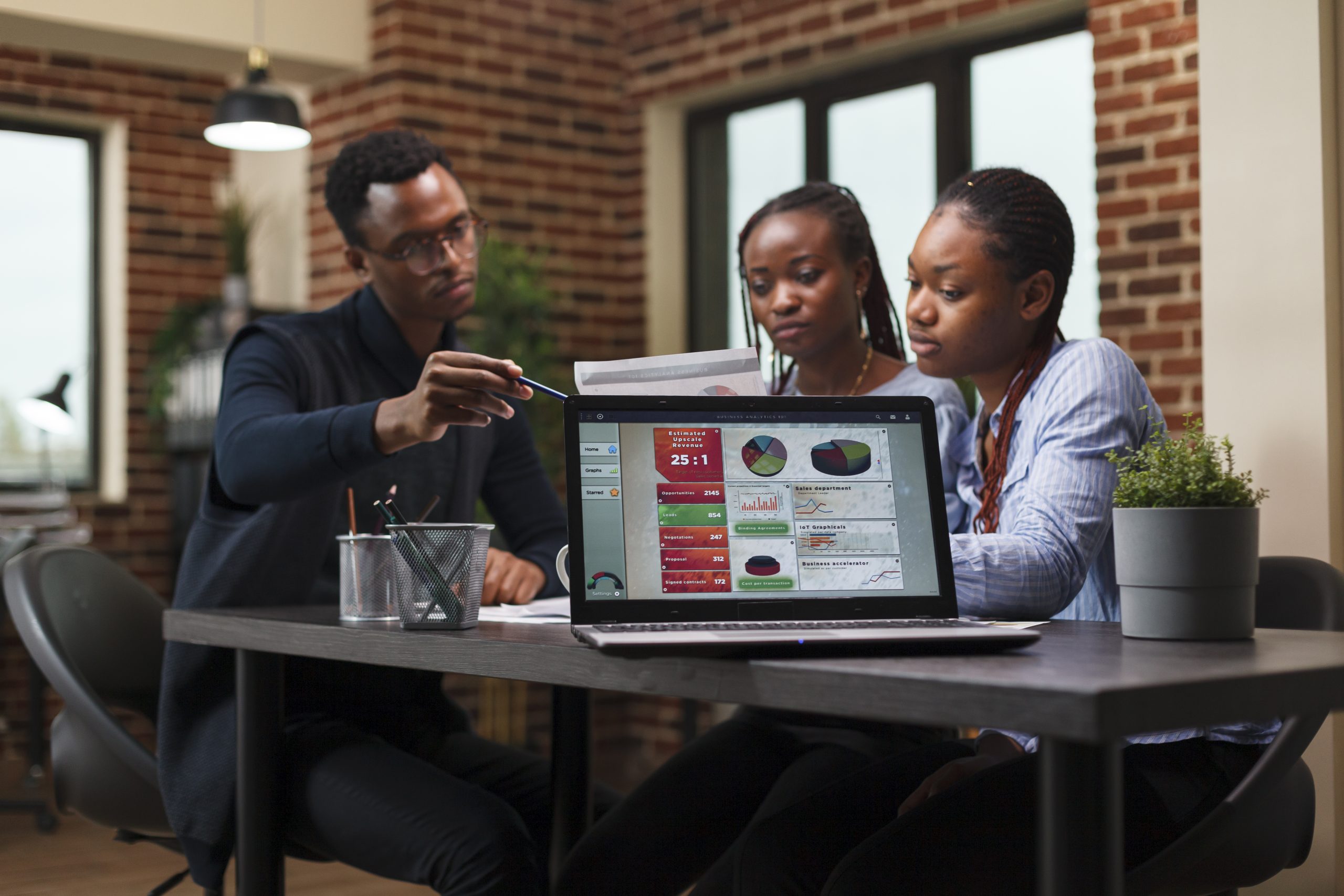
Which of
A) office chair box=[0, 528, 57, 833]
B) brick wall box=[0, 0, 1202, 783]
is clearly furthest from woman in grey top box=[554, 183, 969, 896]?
office chair box=[0, 528, 57, 833]

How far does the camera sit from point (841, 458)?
130 cm

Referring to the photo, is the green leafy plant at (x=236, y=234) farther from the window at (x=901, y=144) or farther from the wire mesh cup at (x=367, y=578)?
the wire mesh cup at (x=367, y=578)

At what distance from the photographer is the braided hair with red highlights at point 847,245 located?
209cm

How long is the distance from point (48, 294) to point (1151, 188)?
4169 mm

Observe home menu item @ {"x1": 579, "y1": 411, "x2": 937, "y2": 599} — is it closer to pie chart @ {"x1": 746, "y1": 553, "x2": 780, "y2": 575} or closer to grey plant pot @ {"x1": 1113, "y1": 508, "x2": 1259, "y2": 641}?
pie chart @ {"x1": 746, "y1": 553, "x2": 780, "y2": 575}

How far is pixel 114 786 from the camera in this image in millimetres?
1925

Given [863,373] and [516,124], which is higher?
[516,124]

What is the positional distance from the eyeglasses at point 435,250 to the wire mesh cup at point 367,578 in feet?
2.03

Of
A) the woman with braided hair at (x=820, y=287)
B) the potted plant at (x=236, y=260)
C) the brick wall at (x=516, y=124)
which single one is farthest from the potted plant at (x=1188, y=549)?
the potted plant at (x=236, y=260)

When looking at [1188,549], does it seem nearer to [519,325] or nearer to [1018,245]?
[1018,245]

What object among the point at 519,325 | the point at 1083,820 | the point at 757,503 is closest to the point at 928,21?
the point at 519,325

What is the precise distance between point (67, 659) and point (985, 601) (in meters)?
1.29

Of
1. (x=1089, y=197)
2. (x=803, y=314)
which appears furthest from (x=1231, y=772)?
(x=1089, y=197)

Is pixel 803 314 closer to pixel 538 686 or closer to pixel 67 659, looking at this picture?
pixel 67 659
